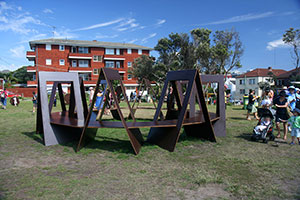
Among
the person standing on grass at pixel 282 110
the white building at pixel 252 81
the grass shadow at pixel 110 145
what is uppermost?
the white building at pixel 252 81

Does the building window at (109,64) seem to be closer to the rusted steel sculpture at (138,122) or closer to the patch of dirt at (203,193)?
the rusted steel sculpture at (138,122)

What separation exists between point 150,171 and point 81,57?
4590 cm

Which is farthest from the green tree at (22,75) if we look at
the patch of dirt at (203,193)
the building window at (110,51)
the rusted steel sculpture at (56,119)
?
the patch of dirt at (203,193)

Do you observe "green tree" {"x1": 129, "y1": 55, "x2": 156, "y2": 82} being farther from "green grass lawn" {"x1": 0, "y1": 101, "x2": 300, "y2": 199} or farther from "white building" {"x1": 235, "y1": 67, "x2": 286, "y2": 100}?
"green grass lawn" {"x1": 0, "y1": 101, "x2": 300, "y2": 199}

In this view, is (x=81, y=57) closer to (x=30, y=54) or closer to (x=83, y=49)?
(x=83, y=49)

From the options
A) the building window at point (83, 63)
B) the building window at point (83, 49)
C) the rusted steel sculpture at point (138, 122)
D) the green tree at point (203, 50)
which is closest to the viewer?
the rusted steel sculpture at point (138, 122)

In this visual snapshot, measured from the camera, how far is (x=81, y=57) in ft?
155

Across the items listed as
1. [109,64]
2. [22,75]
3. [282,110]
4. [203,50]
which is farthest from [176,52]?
[22,75]

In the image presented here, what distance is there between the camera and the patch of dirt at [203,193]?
3529 mm

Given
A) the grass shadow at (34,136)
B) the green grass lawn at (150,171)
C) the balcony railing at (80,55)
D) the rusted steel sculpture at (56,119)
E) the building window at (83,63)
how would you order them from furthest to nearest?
the building window at (83,63)
the balcony railing at (80,55)
the grass shadow at (34,136)
the rusted steel sculpture at (56,119)
the green grass lawn at (150,171)

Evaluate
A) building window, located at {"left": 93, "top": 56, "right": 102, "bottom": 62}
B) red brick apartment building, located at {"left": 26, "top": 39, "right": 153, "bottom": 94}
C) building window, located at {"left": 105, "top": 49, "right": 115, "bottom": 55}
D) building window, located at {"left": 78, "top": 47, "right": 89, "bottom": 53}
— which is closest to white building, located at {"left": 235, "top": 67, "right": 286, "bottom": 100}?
red brick apartment building, located at {"left": 26, "top": 39, "right": 153, "bottom": 94}

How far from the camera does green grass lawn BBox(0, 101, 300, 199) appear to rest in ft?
12.1

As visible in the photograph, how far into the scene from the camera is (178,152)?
5.96 metres

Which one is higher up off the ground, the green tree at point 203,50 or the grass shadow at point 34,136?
the green tree at point 203,50
